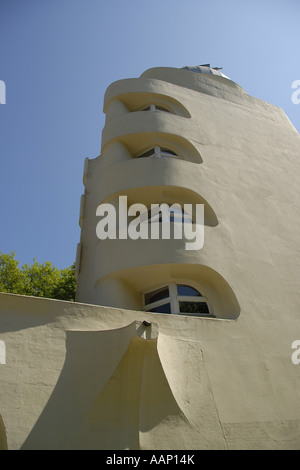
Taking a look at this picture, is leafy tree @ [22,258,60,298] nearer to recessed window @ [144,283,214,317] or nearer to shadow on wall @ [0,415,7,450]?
recessed window @ [144,283,214,317]

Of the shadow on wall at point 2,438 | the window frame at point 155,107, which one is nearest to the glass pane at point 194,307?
the shadow on wall at point 2,438

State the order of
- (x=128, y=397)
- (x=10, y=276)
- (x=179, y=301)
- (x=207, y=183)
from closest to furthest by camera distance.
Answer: (x=128, y=397)
(x=179, y=301)
(x=207, y=183)
(x=10, y=276)

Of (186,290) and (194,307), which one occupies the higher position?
(186,290)

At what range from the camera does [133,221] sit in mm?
11508

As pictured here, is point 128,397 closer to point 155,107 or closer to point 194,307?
point 194,307

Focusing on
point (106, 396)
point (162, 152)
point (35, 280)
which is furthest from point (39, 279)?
point (106, 396)

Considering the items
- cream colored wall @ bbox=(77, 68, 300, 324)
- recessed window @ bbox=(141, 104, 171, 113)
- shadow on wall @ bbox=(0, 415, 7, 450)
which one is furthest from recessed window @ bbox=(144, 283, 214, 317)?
recessed window @ bbox=(141, 104, 171, 113)

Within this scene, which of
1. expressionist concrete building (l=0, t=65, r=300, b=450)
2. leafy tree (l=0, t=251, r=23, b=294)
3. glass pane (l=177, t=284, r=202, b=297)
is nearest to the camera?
expressionist concrete building (l=0, t=65, r=300, b=450)

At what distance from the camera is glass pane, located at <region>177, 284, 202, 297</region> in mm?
10398

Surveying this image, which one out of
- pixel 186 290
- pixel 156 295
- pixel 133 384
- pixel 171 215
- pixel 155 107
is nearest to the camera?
pixel 133 384

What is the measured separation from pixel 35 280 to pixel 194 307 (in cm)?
1359

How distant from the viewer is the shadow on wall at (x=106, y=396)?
6.70 metres

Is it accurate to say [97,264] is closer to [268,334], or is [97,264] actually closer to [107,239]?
[107,239]

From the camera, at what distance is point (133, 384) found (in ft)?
24.9
